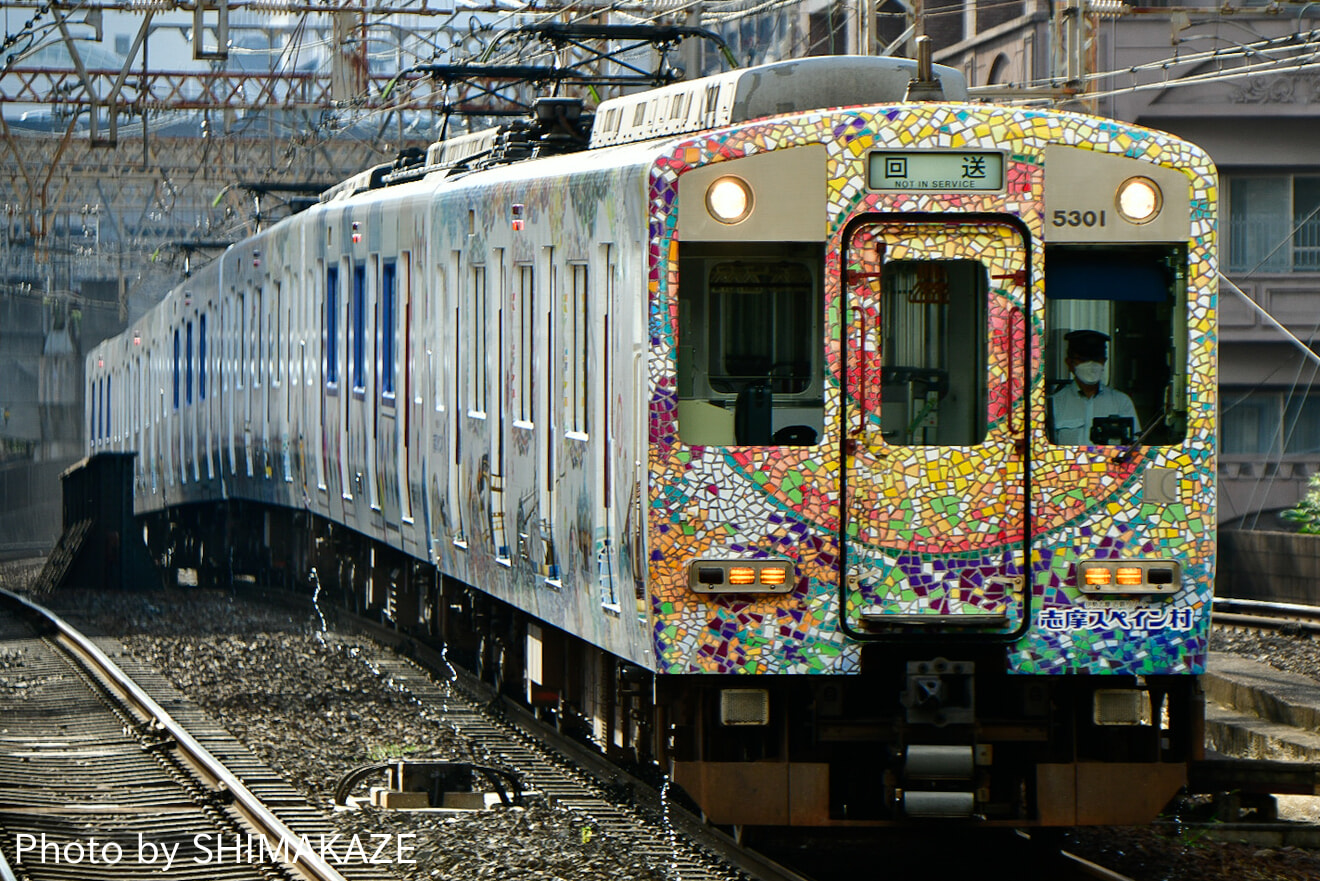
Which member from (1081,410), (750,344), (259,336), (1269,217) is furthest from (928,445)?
(1269,217)

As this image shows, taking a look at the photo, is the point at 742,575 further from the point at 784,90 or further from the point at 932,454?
the point at 784,90

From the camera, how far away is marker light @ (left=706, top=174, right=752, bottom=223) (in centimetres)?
773

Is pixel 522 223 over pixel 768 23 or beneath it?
beneath

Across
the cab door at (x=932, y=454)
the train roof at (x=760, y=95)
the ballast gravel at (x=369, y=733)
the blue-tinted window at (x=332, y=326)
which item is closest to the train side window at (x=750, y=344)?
the cab door at (x=932, y=454)

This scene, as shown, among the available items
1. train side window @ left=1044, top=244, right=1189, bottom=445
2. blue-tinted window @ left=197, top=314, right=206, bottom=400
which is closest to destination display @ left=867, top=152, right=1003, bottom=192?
train side window @ left=1044, top=244, right=1189, bottom=445

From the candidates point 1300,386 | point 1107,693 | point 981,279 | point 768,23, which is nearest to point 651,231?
point 981,279

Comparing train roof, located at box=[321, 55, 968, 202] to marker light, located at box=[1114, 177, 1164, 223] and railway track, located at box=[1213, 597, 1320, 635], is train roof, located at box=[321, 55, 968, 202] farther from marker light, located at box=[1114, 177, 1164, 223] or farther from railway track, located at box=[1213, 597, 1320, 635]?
railway track, located at box=[1213, 597, 1320, 635]

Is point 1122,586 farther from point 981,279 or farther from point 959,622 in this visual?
point 981,279

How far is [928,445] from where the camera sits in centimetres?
779

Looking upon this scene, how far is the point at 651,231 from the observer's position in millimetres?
7730

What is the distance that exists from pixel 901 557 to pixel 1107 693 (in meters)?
0.96

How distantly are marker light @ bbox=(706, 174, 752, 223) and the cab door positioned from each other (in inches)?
15.6

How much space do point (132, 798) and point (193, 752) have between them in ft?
2.78

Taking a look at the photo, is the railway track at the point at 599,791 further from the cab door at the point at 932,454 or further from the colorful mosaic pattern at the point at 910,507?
the cab door at the point at 932,454
